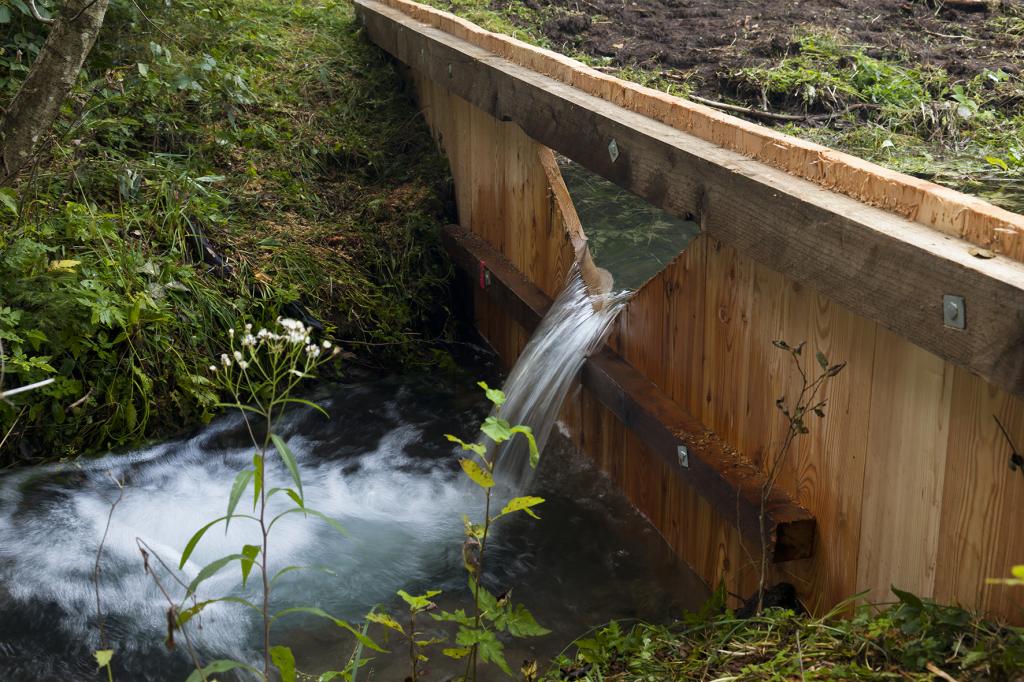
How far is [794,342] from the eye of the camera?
2.87 metres

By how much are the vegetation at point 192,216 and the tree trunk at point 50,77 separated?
0.37 m

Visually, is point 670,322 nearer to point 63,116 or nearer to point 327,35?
point 63,116

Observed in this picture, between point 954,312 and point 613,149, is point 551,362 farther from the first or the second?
point 954,312

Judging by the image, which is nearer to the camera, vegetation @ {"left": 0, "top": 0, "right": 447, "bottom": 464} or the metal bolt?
the metal bolt

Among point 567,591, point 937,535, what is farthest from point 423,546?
point 937,535

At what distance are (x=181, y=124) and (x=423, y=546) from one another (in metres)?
3.37

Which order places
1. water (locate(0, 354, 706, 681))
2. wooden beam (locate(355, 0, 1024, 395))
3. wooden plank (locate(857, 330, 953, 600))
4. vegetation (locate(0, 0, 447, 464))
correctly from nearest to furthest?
wooden beam (locate(355, 0, 1024, 395)) < wooden plank (locate(857, 330, 953, 600)) < water (locate(0, 354, 706, 681)) < vegetation (locate(0, 0, 447, 464))

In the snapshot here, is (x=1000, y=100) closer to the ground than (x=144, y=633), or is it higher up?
higher up

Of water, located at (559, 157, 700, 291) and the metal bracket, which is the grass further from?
the metal bracket

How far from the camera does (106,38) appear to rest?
623cm

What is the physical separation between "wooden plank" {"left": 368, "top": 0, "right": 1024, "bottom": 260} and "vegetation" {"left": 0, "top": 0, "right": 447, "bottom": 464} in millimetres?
1905

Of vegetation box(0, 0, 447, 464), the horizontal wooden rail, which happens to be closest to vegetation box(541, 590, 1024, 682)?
the horizontal wooden rail

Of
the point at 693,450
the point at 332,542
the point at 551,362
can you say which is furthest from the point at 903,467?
the point at 332,542

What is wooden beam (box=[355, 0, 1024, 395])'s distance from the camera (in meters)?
2.00
